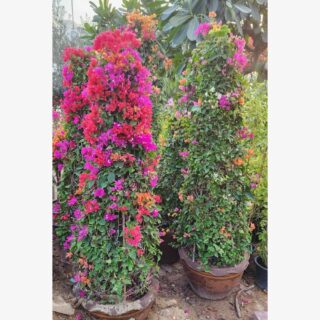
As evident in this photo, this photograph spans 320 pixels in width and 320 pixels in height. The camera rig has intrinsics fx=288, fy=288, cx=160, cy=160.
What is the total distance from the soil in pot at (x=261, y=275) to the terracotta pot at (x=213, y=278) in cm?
28

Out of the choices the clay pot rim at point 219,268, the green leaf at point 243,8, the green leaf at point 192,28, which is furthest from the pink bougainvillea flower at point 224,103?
the clay pot rim at point 219,268

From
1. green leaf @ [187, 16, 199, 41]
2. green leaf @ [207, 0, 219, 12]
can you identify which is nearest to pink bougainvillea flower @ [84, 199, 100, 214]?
green leaf @ [187, 16, 199, 41]

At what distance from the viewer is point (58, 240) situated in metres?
2.23

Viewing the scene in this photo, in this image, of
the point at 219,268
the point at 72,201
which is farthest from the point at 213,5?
the point at 219,268

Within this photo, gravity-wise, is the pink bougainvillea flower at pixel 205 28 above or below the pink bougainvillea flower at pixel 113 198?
above

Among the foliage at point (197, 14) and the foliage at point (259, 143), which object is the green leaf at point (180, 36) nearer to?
the foliage at point (197, 14)

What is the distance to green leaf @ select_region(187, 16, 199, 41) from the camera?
2.08m

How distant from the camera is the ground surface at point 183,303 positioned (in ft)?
6.04

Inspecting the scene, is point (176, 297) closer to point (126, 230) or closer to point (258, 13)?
point (126, 230)

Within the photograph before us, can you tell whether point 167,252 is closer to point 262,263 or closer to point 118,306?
point 262,263

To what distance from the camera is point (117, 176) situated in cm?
151

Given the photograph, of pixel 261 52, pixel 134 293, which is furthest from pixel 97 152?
pixel 261 52
